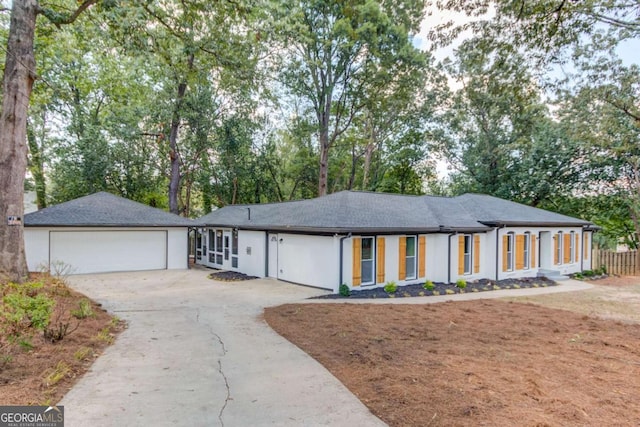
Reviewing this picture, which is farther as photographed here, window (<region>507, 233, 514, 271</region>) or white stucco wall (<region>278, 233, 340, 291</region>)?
window (<region>507, 233, 514, 271</region>)

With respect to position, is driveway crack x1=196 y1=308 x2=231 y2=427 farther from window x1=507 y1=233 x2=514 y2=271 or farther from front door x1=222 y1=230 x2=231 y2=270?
window x1=507 y1=233 x2=514 y2=271

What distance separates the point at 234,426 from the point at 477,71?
323 inches

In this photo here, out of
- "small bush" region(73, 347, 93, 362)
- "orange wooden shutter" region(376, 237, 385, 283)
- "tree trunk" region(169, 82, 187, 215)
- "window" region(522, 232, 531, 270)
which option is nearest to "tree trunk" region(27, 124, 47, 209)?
"tree trunk" region(169, 82, 187, 215)

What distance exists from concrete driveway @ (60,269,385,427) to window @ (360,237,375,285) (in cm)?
436

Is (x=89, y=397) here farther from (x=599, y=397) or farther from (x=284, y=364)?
(x=599, y=397)

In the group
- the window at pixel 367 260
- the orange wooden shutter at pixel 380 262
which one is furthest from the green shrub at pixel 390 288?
the window at pixel 367 260

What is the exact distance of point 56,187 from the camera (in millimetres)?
22625

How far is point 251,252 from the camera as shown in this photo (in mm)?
14438

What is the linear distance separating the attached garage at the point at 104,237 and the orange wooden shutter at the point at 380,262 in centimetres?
915

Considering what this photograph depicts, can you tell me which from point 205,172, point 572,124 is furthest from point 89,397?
point 205,172

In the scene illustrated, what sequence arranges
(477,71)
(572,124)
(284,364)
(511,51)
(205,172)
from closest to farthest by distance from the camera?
(284,364)
(511,51)
(477,71)
(572,124)
(205,172)

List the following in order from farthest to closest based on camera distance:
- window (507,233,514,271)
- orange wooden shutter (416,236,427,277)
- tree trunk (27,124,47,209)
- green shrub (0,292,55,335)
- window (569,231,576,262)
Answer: tree trunk (27,124,47,209)
window (569,231,576,262)
window (507,233,514,271)
orange wooden shutter (416,236,427,277)
green shrub (0,292,55,335)

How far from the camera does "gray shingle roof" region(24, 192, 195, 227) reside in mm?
14016

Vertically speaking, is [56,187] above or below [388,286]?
above
